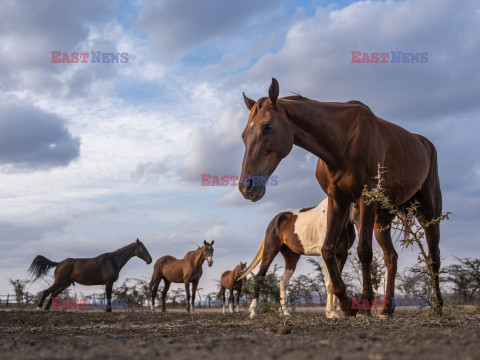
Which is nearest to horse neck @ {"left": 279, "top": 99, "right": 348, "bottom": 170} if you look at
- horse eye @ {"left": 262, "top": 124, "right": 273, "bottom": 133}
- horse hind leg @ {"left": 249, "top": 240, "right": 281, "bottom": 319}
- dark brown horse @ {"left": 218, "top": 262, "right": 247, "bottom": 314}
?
horse eye @ {"left": 262, "top": 124, "right": 273, "bottom": 133}

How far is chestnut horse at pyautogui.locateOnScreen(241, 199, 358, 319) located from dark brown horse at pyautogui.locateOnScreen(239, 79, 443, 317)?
3308 millimetres

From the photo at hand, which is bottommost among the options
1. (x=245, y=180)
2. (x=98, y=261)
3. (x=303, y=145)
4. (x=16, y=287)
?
(x=16, y=287)

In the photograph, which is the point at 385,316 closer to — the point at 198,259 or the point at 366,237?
the point at 366,237

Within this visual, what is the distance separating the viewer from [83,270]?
16969 millimetres

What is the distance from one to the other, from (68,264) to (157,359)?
15.9 m

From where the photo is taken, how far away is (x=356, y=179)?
4.71 metres

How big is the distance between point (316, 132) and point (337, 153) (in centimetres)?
31

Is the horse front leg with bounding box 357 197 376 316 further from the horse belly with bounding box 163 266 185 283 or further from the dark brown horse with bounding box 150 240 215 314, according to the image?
the horse belly with bounding box 163 266 185 283

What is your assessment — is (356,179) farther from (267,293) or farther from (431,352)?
(267,293)

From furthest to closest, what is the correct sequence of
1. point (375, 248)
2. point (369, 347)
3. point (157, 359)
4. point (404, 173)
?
point (375, 248) < point (404, 173) < point (369, 347) < point (157, 359)

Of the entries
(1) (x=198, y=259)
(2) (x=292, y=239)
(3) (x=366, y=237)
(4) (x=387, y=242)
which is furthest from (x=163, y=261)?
Result: (3) (x=366, y=237)

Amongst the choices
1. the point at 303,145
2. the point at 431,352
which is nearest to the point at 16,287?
the point at 303,145

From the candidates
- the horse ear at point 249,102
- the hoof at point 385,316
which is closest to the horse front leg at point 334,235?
the hoof at point 385,316

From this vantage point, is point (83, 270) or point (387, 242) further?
point (83, 270)
